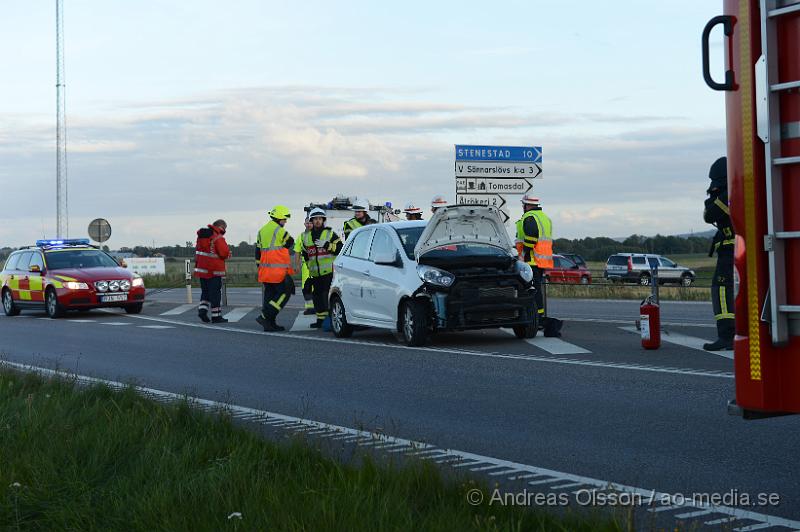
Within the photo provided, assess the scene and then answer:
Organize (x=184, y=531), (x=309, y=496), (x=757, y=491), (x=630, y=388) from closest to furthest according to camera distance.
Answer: (x=184, y=531) → (x=309, y=496) → (x=757, y=491) → (x=630, y=388)

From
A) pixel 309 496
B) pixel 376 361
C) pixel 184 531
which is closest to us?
pixel 184 531

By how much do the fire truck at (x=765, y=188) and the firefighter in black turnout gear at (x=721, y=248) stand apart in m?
6.28

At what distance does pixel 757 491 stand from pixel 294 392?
5.50 m

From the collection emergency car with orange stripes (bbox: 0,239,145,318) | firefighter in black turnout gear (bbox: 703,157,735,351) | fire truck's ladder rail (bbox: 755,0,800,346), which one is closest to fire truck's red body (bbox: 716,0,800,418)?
fire truck's ladder rail (bbox: 755,0,800,346)

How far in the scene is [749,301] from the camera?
5.33m

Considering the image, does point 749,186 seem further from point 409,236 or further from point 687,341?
point 409,236

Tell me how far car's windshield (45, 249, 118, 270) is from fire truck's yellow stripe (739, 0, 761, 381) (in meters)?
21.8

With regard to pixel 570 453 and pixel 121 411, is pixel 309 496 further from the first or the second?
pixel 121 411

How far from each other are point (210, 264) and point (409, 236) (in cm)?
645

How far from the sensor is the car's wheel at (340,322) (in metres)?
17.2

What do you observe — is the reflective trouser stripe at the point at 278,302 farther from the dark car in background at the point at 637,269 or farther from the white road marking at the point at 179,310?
the dark car in background at the point at 637,269

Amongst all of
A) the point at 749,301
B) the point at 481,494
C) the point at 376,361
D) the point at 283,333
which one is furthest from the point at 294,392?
the point at 283,333

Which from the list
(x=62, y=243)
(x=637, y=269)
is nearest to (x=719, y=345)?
(x=62, y=243)

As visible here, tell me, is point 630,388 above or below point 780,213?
below
